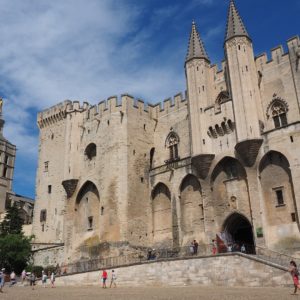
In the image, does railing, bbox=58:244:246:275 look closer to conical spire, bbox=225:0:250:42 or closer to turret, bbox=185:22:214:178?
turret, bbox=185:22:214:178

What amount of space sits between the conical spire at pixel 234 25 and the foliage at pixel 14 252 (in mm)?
22823

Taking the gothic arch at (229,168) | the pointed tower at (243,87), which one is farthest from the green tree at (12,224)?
the pointed tower at (243,87)

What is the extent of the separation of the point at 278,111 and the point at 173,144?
30.3 ft

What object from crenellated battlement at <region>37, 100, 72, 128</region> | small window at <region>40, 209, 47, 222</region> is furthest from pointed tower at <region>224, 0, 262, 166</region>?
small window at <region>40, 209, 47, 222</region>

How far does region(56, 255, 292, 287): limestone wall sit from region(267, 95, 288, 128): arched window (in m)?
10.4

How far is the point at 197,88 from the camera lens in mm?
29672

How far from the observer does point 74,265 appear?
30.7 meters

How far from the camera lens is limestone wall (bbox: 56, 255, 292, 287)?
60.4ft

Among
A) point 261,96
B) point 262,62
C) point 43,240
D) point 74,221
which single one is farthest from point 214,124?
point 43,240

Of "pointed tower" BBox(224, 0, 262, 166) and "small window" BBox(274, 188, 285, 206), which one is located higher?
"pointed tower" BBox(224, 0, 262, 166)

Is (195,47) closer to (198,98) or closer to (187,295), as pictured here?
(198,98)

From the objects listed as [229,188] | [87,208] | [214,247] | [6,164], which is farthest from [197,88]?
[6,164]

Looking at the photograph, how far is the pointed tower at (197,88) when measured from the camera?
28219 millimetres

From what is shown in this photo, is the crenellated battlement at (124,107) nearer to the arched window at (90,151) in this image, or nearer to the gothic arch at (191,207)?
the arched window at (90,151)
